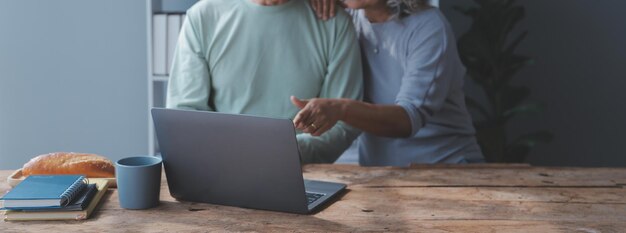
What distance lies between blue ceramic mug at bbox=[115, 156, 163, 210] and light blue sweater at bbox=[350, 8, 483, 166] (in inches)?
35.7

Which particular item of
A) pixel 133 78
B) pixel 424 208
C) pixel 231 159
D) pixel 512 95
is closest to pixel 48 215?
pixel 231 159

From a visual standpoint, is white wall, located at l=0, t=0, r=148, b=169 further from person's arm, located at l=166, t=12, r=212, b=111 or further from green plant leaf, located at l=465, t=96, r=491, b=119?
green plant leaf, located at l=465, t=96, r=491, b=119

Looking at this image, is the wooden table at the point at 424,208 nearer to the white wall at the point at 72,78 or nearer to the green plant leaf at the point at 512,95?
the green plant leaf at the point at 512,95

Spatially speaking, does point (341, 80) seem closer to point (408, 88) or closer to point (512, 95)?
point (408, 88)

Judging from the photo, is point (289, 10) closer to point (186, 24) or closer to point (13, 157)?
point (186, 24)

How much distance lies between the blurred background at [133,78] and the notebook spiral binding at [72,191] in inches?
82.1

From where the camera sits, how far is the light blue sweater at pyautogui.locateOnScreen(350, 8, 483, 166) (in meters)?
2.25

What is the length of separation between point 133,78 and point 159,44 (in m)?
0.62

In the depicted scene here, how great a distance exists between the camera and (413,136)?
7.69ft

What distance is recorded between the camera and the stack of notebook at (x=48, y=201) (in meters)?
1.41

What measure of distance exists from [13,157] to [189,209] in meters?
2.51

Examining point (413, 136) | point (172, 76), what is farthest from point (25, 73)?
point (413, 136)

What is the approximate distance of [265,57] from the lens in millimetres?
2250

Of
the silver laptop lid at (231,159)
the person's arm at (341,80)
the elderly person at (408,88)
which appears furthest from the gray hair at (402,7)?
the silver laptop lid at (231,159)
